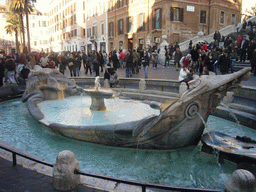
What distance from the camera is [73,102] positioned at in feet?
30.0

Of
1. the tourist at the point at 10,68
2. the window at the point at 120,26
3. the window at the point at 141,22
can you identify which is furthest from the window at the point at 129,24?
the tourist at the point at 10,68

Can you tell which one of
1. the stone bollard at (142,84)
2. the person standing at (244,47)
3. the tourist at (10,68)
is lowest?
the stone bollard at (142,84)

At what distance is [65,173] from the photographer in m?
3.12

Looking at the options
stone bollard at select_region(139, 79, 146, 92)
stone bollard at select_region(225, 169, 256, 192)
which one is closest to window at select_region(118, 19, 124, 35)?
stone bollard at select_region(139, 79, 146, 92)

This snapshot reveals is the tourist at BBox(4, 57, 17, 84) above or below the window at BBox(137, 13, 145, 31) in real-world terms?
below

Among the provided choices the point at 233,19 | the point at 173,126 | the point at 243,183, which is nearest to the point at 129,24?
the point at 233,19

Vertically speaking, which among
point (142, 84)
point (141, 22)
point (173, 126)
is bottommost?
point (173, 126)

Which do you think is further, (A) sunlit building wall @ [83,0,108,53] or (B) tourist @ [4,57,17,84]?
(A) sunlit building wall @ [83,0,108,53]

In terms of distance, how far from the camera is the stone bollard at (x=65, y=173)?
3.13 m

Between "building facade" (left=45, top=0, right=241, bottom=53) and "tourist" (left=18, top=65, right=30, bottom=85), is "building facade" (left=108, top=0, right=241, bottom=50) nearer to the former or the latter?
"building facade" (left=45, top=0, right=241, bottom=53)

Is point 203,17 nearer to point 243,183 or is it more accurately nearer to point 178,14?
point 178,14

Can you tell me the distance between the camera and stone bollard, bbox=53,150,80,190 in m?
3.13

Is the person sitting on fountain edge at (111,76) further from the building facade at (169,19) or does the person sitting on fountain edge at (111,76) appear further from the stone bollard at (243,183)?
the building facade at (169,19)

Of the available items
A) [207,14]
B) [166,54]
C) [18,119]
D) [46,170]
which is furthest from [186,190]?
[207,14]
